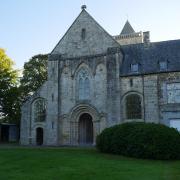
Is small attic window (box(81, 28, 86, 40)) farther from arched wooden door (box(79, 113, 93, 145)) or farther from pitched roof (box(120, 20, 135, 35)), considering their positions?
pitched roof (box(120, 20, 135, 35))

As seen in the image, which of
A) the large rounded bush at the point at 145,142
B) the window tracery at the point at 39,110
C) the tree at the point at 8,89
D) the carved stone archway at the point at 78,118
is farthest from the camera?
the tree at the point at 8,89

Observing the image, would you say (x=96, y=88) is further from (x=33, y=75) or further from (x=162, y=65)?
(x=33, y=75)

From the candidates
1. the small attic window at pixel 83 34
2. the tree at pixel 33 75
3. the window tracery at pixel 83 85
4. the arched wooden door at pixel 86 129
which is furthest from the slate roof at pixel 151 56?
the tree at pixel 33 75

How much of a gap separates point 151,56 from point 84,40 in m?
7.53

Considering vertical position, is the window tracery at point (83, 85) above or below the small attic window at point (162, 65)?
below

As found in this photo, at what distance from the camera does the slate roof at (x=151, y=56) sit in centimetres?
2973

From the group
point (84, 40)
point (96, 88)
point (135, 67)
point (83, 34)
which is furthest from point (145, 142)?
point (83, 34)

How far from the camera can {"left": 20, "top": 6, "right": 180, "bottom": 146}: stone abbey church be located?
2905cm

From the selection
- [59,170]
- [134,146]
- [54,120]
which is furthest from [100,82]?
[59,170]

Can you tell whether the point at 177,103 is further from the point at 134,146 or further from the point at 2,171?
the point at 2,171

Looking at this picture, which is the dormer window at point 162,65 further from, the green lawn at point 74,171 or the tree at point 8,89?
the tree at point 8,89

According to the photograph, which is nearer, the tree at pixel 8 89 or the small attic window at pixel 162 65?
the small attic window at pixel 162 65

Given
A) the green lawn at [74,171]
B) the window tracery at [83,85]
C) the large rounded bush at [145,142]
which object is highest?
the window tracery at [83,85]

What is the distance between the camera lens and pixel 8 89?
136 feet
